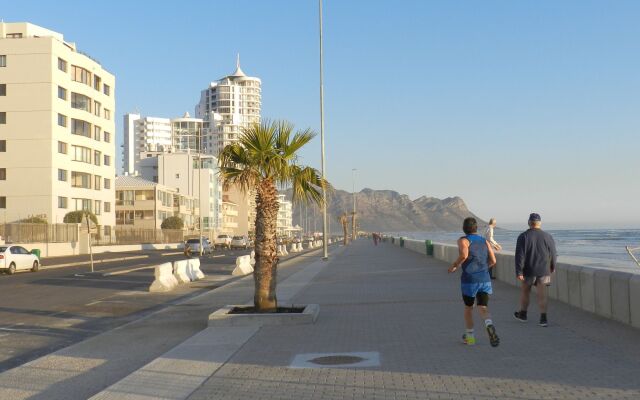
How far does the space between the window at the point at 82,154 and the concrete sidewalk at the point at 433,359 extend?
61.2 metres

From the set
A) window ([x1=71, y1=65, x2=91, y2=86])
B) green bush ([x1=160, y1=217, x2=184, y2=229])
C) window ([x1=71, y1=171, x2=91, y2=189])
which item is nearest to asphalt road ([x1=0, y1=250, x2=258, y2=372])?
window ([x1=71, y1=171, x2=91, y2=189])

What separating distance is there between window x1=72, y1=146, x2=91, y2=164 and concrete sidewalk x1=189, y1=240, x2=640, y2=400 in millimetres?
61223

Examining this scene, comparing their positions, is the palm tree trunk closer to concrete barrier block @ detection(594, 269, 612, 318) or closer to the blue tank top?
the blue tank top

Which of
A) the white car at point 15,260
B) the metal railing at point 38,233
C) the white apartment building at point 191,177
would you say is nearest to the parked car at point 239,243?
the metal railing at point 38,233

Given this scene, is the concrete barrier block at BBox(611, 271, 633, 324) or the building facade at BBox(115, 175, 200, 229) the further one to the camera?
the building facade at BBox(115, 175, 200, 229)

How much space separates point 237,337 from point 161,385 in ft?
11.0

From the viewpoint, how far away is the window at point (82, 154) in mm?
Result: 69894

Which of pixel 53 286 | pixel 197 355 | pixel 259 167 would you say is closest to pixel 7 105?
pixel 53 286

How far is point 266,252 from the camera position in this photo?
42.1 feet

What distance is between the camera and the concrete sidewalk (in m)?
6.66

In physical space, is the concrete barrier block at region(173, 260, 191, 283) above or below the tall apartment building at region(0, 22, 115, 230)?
below

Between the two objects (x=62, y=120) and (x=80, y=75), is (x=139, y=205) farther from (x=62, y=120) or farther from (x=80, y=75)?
(x=62, y=120)

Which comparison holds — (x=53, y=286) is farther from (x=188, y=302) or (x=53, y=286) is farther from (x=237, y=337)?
(x=237, y=337)

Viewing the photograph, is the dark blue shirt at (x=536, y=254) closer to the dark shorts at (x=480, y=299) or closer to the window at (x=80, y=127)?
the dark shorts at (x=480, y=299)
